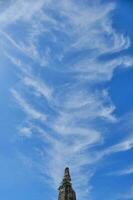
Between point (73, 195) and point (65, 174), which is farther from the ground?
point (65, 174)

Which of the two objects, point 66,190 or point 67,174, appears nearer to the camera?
point 66,190

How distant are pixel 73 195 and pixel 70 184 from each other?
3013mm

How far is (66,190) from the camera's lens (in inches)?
3440

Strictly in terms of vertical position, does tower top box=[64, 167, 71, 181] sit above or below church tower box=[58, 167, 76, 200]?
above

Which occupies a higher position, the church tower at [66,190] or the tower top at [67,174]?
the tower top at [67,174]

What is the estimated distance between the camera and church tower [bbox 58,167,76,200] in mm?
86150

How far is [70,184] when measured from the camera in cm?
8919

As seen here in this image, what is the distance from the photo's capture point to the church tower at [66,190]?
8615cm

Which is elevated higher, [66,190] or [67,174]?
[67,174]

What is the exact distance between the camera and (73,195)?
8738cm

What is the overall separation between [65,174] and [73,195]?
21.2 feet

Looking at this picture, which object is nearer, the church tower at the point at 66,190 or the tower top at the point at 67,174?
the church tower at the point at 66,190

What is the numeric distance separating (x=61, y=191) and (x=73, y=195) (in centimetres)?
321

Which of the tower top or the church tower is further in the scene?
the tower top
